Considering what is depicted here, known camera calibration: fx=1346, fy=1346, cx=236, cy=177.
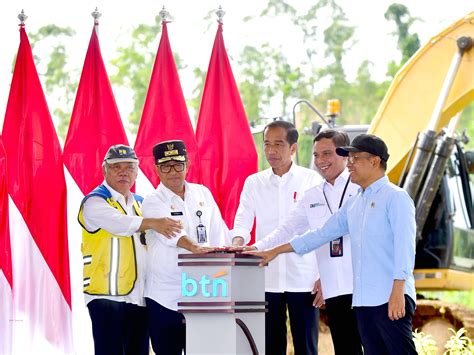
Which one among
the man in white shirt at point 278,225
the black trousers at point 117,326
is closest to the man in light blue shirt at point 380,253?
the man in white shirt at point 278,225

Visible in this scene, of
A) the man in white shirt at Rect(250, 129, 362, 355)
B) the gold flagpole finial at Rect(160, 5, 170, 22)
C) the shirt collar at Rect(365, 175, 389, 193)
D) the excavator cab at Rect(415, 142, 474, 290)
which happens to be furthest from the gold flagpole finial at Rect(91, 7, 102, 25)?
the excavator cab at Rect(415, 142, 474, 290)

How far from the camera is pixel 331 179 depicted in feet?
→ 28.6

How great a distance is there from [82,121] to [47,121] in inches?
10.8

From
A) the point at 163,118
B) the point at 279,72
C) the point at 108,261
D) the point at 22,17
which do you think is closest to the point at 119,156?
the point at 108,261

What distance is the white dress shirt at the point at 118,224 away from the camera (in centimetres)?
850

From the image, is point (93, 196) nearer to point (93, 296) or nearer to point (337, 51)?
point (93, 296)

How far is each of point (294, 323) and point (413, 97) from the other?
253 inches

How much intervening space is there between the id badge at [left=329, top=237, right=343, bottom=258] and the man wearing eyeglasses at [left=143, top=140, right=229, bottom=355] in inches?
29.5

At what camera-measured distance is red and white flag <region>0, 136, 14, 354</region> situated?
979cm

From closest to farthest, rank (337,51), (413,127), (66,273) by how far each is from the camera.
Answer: (66,273) → (413,127) → (337,51)

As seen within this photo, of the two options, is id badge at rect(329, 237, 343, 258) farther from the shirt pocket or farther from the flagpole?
the flagpole

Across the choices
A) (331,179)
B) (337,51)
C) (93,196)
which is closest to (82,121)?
(93,196)

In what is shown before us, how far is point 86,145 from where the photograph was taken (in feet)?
34.2

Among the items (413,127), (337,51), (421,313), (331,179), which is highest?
(337,51)
